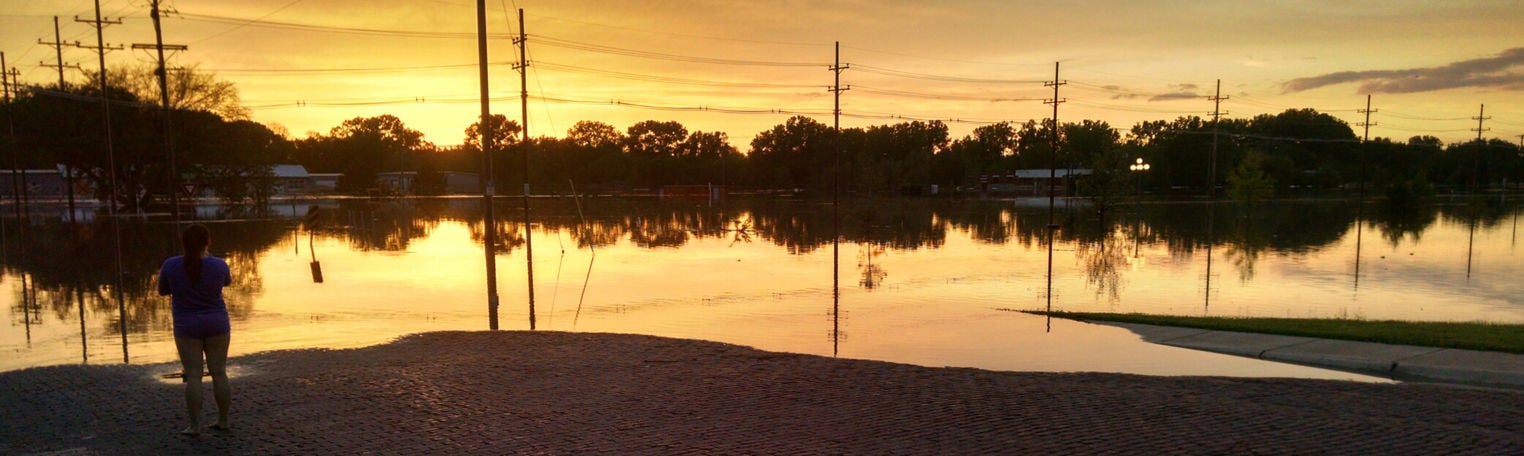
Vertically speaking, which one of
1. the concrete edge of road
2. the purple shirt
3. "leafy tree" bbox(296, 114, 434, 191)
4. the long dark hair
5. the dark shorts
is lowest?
the concrete edge of road

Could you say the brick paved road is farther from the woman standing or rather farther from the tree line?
the tree line

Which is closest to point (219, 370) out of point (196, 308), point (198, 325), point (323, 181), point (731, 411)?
point (198, 325)

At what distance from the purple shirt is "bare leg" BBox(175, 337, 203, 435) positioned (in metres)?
0.28

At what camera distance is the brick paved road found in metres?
7.35

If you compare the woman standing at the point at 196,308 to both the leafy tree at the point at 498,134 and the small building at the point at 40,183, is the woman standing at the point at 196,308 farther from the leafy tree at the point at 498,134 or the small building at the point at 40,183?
the leafy tree at the point at 498,134

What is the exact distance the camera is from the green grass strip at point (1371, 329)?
11.6 metres

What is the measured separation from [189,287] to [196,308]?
0.64 ft

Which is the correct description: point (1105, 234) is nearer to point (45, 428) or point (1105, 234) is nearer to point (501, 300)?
point (501, 300)

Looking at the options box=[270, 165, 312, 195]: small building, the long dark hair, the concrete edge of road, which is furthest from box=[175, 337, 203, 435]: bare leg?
box=[270, 165, 312, 195]: small building

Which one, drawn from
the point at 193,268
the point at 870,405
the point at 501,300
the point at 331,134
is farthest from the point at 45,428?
the point at 331,134

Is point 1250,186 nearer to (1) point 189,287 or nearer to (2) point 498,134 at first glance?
(1) point 189,287

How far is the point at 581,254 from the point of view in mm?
28422

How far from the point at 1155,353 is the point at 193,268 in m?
11.8

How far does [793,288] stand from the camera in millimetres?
19781
